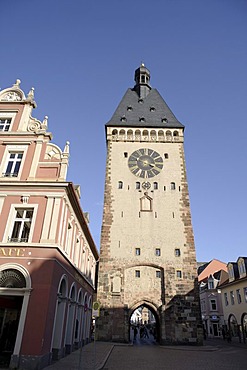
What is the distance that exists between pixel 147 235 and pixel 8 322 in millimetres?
14712

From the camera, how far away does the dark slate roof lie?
3312 cm

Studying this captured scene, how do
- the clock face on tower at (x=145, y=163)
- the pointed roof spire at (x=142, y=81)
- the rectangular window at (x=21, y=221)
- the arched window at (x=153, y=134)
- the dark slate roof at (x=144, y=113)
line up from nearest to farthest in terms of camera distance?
the rectangular window at (x=21, y=221)
the clock face on tower at (x=145, y=163)
the arched window at (x=153, y=134)
the dark slate roof at (x=144, y=113)
the pointed roof spire at (x=142, y=81)

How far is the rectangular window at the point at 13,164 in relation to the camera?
15.3 m

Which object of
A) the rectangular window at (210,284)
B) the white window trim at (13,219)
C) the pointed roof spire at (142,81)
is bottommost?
the white window trim at (13,219)

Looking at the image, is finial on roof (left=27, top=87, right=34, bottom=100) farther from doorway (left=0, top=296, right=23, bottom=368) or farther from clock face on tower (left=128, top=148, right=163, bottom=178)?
clock face on tower (left=128, top=148, right=163, bottom=178)

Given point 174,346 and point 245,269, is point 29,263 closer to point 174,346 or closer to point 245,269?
point 174,346

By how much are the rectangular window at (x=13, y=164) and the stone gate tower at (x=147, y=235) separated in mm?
12818

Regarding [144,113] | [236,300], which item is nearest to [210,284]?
[236,300]

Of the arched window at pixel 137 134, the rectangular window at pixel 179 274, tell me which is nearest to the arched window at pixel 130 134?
the arched window at pixel 137 134

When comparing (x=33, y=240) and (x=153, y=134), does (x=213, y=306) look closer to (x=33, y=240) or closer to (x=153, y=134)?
(x=153, y=134)

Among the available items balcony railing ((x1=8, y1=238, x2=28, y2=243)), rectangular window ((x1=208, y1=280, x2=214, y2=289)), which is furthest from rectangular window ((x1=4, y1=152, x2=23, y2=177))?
rectangular window ((x1=208, y1=280, x2=214, y2=289))

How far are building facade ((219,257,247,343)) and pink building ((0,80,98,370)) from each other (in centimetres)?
1964

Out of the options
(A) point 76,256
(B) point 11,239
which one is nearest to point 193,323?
(A) point 76,256

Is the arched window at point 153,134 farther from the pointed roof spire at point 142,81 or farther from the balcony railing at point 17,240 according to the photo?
the balcony railing at point 17,240
